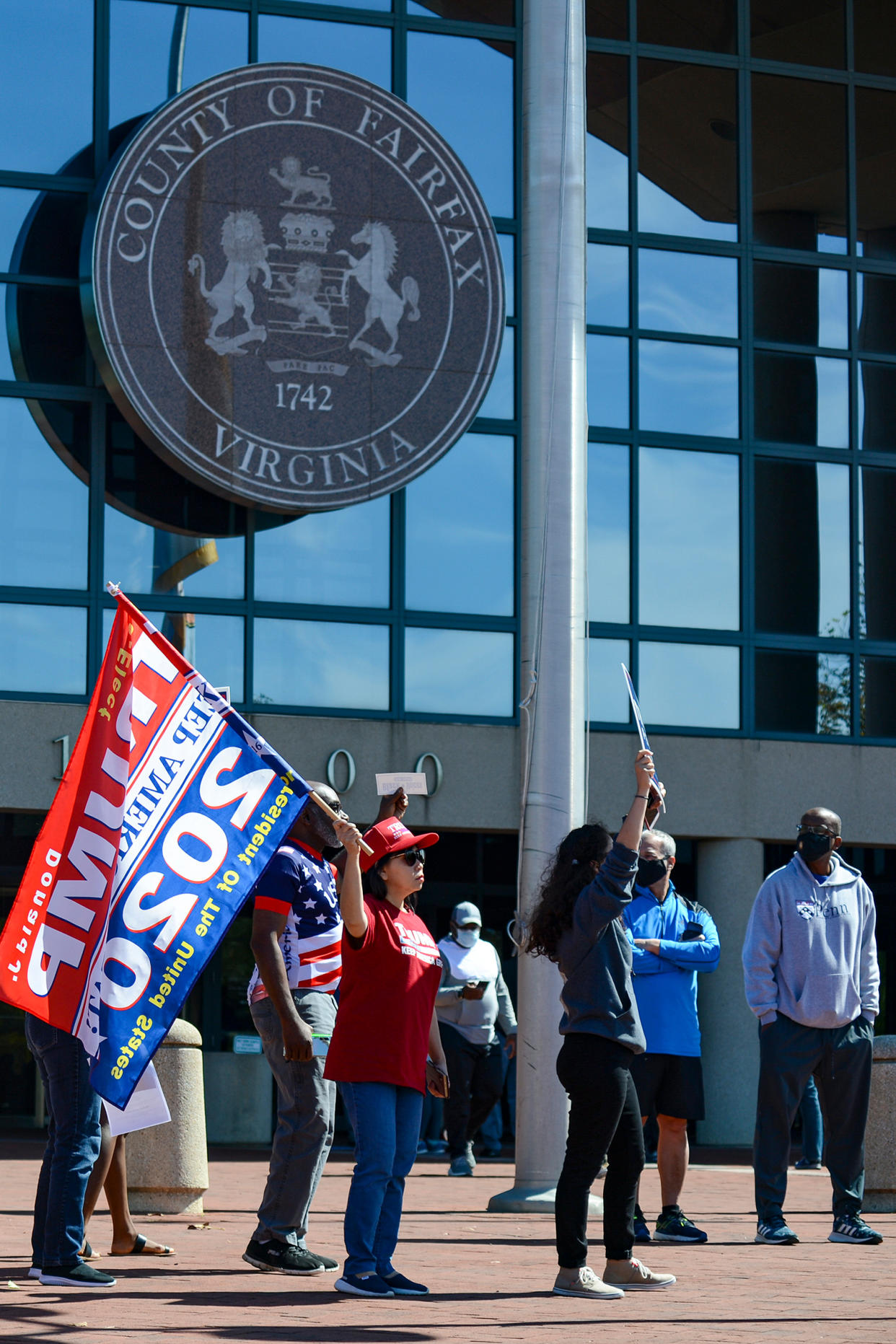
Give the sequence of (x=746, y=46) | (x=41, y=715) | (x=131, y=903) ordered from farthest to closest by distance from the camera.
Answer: (x=746, y=46) → (x=41, y=715) → (x=131, y=903)

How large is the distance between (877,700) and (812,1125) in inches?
229

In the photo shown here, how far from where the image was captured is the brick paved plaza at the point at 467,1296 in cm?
602

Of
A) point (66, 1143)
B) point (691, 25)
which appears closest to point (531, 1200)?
point (66, 1143)

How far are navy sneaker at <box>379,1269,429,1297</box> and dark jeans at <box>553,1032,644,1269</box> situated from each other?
0.52 m

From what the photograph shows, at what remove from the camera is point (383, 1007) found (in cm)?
707

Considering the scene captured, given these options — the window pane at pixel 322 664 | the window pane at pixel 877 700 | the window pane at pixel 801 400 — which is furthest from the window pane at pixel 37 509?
the window pane at pixel 877 700

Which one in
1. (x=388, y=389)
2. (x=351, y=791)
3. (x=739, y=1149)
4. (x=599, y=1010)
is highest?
(x=388, y=389)

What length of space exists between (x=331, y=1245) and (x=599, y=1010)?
263 cm

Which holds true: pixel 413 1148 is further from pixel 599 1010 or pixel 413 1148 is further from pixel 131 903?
pixel 131 903

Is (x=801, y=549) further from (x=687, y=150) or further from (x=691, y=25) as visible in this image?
(x=691, y=25)

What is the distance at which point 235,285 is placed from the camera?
701 inches

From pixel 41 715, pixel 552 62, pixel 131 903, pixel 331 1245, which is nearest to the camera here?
pixel 131 903

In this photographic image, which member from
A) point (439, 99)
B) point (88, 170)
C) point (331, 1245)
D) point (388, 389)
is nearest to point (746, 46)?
A: point (439, 99)

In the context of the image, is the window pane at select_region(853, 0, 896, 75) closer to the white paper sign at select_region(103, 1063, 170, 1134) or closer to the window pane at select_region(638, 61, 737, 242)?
the window pane at select_region(638, 61, 737, 242)
